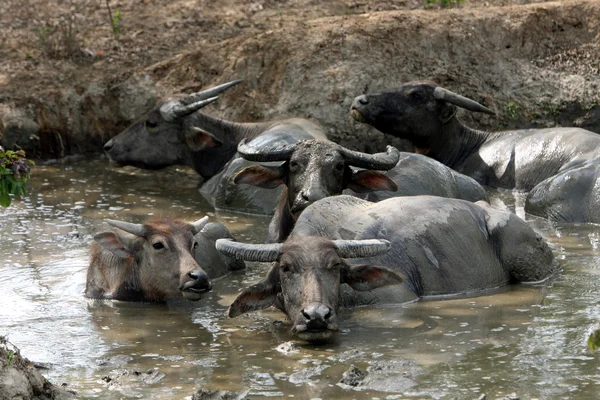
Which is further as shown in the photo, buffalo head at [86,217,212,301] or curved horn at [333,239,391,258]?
buffalo head at [86,217,212,301]

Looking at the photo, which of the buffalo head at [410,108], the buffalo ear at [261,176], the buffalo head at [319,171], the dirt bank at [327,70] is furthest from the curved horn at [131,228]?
the dirt bank at [327,70]

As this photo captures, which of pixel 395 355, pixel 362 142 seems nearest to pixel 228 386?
pixel 395 355

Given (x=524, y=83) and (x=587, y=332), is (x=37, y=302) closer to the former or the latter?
(x=587, y=332)

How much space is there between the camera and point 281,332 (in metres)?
8.19

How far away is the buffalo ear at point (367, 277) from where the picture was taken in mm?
8258

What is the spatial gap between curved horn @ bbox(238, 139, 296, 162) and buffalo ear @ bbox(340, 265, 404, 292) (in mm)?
2636

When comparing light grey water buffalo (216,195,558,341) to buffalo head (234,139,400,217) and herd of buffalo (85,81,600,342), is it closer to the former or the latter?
herd of buffalo (85,81,600,342)

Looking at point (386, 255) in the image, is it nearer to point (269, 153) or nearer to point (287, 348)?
point (287, 348)

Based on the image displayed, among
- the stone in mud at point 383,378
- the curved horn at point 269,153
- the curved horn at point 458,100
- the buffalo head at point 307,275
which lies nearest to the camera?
the stone in mud at point 383,378

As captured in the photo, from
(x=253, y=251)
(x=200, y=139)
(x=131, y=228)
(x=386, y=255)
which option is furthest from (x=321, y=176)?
(x=200, y=139)

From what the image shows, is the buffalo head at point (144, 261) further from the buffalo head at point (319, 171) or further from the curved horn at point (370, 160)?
the curved horn at point (370, 160)

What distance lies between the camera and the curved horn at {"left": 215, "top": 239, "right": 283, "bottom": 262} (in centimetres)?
820

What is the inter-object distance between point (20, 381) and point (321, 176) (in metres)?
4.63

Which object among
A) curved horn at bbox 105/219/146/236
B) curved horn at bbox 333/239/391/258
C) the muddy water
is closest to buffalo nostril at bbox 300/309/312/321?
the muddy water
